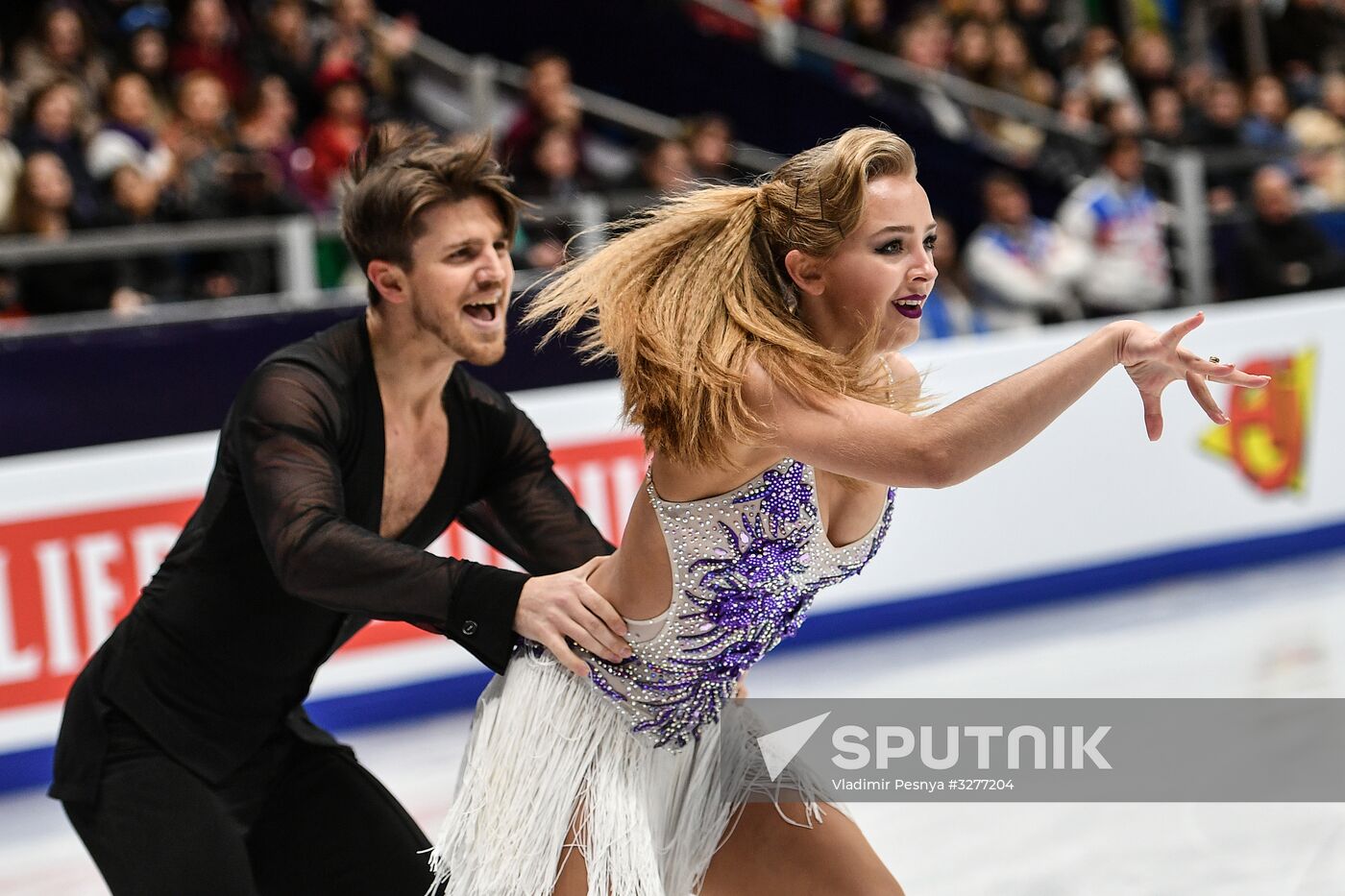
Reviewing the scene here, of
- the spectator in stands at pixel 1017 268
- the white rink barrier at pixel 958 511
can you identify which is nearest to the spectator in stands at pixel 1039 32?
the spectator in stands at pixel 1017 268

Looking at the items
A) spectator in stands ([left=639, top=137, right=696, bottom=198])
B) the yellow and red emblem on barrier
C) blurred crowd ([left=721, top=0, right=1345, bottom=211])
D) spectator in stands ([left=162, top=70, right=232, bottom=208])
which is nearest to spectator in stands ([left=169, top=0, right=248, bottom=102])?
spectator in stands ([left=162, top=70, right=232, bottom=208])

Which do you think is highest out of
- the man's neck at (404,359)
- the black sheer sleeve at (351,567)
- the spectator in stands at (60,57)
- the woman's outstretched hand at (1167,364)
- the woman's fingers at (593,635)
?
the spectator in stands at (60,57)

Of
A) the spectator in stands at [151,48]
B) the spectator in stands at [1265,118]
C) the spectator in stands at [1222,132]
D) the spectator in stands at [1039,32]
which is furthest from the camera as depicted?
the spectator in stands at [1039,32]

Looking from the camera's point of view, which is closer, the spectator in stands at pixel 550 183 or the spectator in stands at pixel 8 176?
the spectator in stands at pixel 8 176

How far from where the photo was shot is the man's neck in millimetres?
2717

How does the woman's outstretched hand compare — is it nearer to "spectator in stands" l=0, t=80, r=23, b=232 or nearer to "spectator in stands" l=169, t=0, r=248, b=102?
"spectator in stands" l=0, t=80, r=23, b=232

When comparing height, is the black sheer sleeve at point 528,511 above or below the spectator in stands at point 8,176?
below

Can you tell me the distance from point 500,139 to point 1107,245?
2.99 m

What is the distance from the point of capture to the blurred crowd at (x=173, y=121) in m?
5.96

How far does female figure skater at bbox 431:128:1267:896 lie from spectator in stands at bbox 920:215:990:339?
4.95 m

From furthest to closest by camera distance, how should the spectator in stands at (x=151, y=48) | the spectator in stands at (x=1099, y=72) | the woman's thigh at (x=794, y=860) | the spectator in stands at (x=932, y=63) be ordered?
the spectator in stands at (x=1099, y=72)
the spectator in stands at (x=932, y=63)
the spectator in stands at (x=151, y=48)
the woman's thigh at (x=794, y=860)

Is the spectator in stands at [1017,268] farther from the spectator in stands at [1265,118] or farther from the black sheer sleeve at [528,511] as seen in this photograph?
the black sheer sleeve at [528,511]

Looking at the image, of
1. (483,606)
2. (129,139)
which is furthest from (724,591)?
(129,139)

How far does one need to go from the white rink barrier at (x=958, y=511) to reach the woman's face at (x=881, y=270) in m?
3.23
